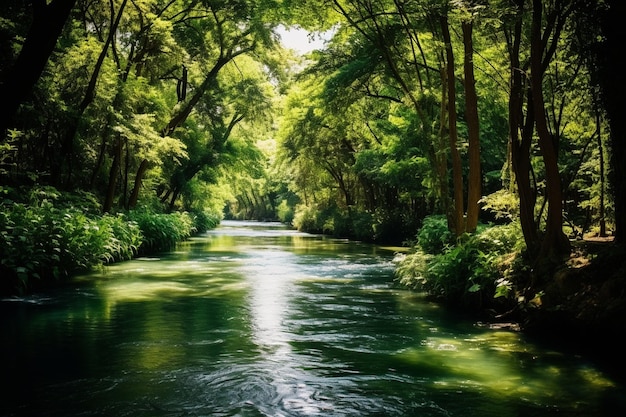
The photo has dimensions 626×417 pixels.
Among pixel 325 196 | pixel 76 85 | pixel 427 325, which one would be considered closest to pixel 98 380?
pixel 427 325

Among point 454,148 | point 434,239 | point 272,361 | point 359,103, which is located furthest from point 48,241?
point 359,103

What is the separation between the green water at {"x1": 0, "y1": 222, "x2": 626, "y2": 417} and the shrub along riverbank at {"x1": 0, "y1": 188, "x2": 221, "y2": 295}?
0.89 m

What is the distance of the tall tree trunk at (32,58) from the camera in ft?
14.7

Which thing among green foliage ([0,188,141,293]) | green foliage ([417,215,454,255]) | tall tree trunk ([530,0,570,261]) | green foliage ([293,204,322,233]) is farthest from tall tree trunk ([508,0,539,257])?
green foliage ([293,204,322,233])

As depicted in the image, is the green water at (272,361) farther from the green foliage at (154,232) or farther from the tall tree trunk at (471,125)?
the green foliage at (154,232)

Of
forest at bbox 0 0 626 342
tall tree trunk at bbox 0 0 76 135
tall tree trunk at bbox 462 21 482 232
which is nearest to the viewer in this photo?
tall tree trunk at bbox 0 0 76 135

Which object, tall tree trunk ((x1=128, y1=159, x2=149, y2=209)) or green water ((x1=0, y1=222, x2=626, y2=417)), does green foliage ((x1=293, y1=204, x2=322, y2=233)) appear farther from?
A: green water ((x1=0, y1=222, x2=626, y2=417))

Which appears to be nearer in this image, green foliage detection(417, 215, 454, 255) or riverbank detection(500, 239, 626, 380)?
riverbank detection(500, 239, 626, 380)

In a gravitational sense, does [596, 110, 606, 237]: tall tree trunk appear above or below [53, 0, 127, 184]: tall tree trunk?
below

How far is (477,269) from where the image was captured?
1001 cm

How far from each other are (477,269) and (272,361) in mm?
4873

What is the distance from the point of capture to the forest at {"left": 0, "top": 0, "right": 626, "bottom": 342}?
27.7 feet

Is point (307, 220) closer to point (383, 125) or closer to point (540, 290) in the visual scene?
point (383, 125)

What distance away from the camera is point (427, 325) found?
901 cm
